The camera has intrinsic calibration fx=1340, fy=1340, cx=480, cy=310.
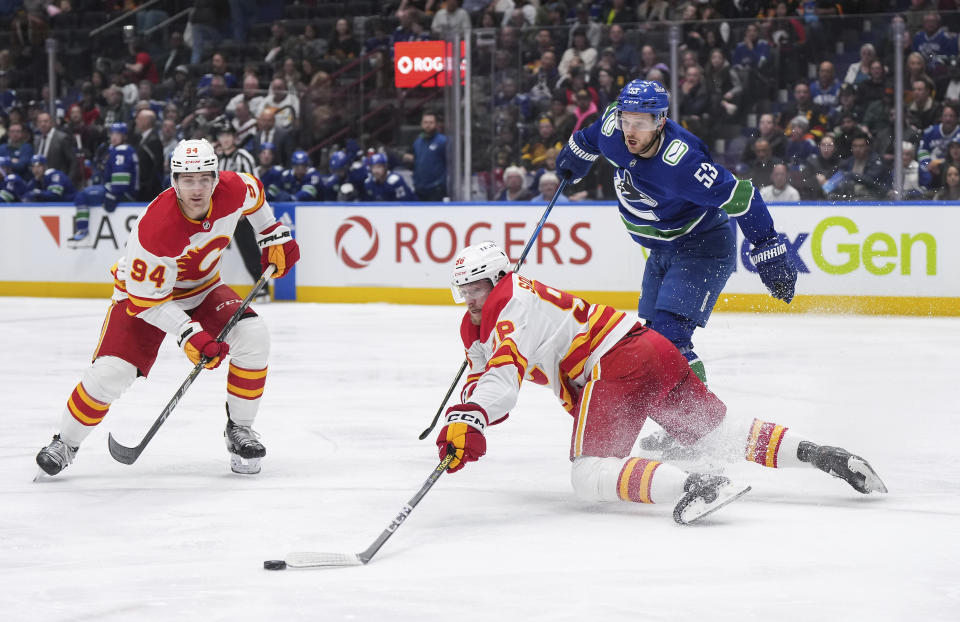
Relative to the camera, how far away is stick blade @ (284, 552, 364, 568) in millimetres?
3133

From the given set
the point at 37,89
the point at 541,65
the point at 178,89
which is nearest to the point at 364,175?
the point at 541,65

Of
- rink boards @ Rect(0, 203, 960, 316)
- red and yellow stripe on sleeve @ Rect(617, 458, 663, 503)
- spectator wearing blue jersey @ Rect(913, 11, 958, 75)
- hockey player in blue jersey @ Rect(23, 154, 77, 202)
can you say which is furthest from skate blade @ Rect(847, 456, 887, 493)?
hockey player in blue jersey @ Rect(23, 154, 77, 202)

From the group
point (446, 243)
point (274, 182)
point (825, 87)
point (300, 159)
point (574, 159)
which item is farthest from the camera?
point (274, 182)

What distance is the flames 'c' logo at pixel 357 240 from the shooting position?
416 inches

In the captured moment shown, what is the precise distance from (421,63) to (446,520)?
732 cm

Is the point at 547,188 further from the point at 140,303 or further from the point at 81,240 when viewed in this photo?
the point at 140,303

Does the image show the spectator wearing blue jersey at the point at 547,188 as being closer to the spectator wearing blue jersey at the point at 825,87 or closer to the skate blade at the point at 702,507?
the spectator wearing blue jersey at the point at 825,87

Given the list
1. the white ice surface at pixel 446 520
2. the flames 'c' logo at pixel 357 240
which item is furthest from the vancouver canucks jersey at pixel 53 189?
the white ice surface at pixel 446 520

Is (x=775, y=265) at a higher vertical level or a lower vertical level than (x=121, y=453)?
higher

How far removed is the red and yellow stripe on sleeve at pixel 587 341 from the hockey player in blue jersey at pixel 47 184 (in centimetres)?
889

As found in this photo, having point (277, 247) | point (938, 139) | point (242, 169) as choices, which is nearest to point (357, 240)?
point (242, 169)

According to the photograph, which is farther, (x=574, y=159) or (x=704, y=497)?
(x=574, y=159)

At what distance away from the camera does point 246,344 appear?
174 inches

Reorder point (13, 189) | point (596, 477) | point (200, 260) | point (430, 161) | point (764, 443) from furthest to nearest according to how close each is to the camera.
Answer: point (13, 189) < point (430, 161) < point (200, 260) < point (764, 443) < point (596, 477)
